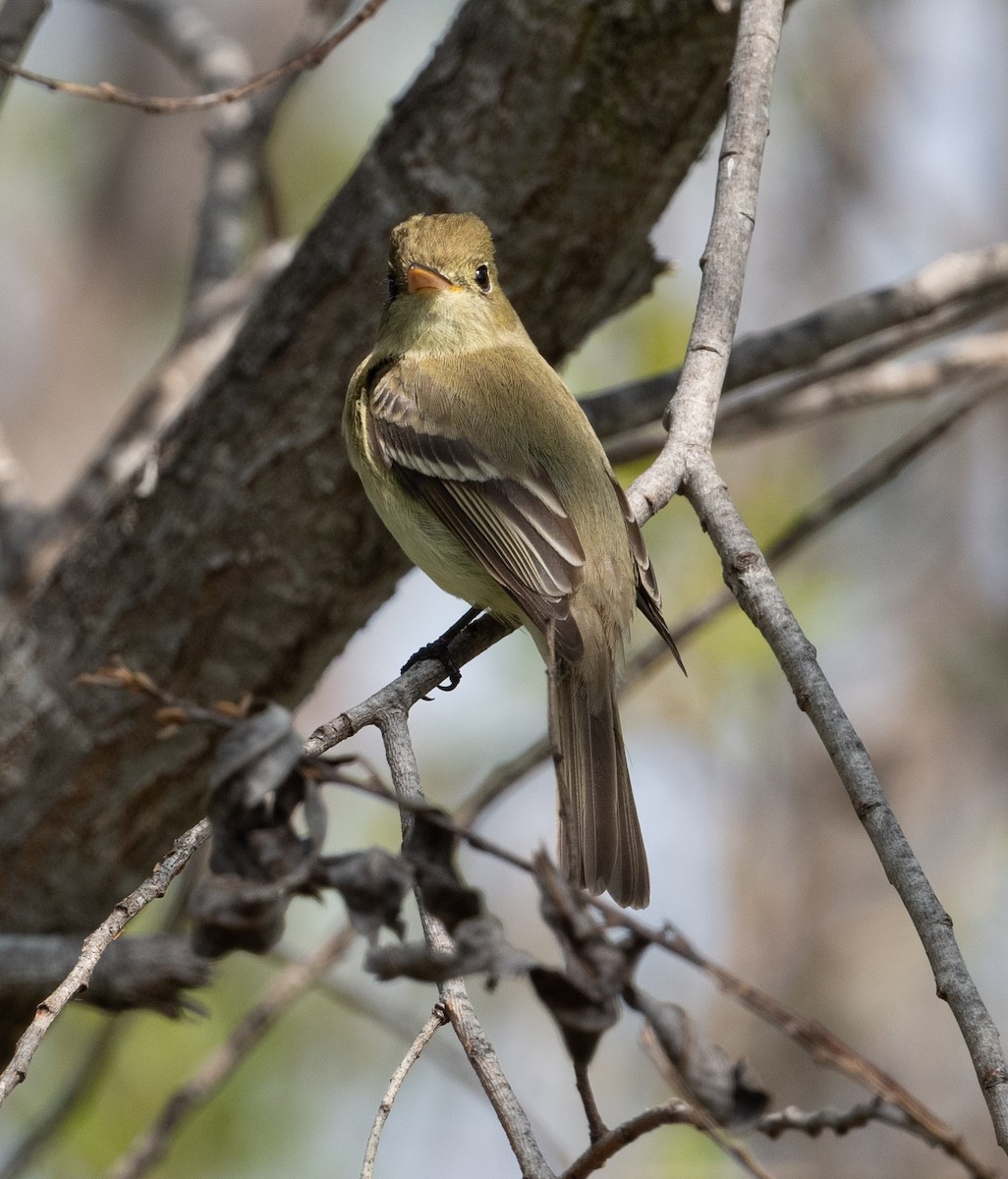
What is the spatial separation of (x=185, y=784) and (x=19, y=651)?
642mm

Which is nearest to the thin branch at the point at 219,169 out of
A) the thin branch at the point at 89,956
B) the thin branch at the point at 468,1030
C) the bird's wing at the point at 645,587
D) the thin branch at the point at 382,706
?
the bird's wing at the point at 645,587

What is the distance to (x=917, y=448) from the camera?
419 centimetres

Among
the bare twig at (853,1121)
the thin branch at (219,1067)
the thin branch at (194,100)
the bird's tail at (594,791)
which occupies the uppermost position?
the thin branch at (194,100)

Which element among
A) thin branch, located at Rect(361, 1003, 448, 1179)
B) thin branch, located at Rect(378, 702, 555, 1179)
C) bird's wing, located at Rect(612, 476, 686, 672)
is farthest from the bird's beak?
thin branch, located at Rect(361, 1003, 448, 1179)

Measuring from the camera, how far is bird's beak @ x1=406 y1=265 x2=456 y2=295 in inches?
149

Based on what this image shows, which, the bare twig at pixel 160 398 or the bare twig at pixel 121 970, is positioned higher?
the bare twig at pixel 160 398

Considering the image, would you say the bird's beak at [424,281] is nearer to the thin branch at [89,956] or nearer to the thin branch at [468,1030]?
the thin branch at [468,1030]

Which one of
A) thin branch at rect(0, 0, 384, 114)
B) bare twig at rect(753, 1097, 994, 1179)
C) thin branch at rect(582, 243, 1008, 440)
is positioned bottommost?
bare twig at rect(753, 1097, 994, 1179)

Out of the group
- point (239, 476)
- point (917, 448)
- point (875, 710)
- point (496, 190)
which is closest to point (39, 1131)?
point (239, 476)

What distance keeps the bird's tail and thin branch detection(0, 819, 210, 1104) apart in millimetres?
896

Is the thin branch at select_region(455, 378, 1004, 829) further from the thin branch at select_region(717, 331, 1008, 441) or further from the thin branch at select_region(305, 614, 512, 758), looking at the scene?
the thin branch at select_region(305, 614, 512, 758)

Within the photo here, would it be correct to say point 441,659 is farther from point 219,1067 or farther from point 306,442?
point 219,1067

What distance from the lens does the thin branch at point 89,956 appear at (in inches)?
66.6

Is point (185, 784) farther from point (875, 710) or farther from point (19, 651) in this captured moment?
point (875, 710)
